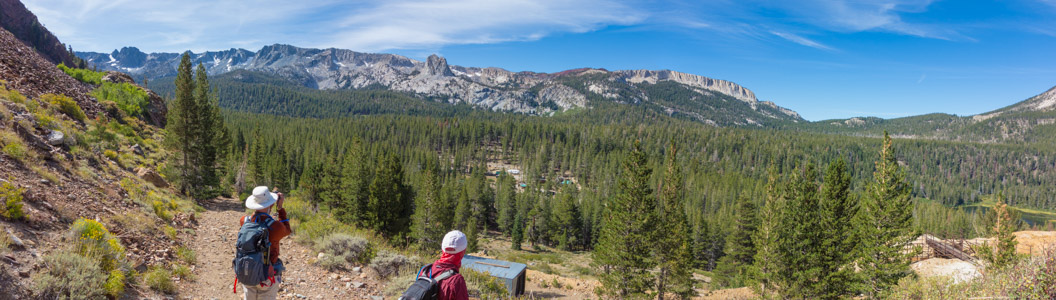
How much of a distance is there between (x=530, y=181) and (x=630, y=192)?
3331 inches

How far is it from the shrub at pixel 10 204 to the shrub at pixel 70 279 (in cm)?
155

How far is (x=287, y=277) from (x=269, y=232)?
531 centimetres

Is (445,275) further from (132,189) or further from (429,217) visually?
(429,217)

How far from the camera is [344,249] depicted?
11.5m

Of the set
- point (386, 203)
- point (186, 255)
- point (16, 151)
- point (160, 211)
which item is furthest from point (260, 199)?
point (386, 203)

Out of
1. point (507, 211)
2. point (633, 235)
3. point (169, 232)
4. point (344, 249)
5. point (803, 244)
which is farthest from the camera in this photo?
point (507, 211)

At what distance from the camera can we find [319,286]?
32.2 ft

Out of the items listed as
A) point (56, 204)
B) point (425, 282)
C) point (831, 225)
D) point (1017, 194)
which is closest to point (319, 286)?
point (56, 204)

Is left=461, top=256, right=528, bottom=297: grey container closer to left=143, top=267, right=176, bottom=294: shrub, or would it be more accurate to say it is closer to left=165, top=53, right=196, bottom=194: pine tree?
left=143, top=267, right=176, bottom=294: shrub

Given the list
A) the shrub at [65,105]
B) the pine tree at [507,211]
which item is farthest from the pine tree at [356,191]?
the pine tree at [507,211]

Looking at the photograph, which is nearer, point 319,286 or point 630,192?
point 319,286

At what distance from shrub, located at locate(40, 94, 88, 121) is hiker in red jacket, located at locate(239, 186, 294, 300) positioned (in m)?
20.7

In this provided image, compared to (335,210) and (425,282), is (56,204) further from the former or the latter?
(335,210)

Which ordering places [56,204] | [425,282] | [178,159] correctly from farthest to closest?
[178,159]
[56,204]
[425,282]
